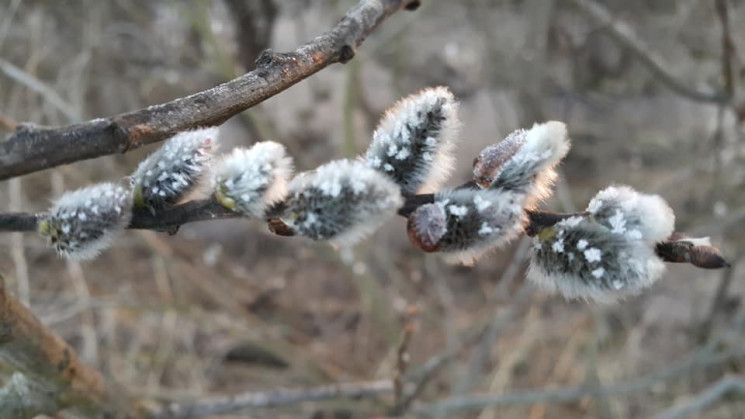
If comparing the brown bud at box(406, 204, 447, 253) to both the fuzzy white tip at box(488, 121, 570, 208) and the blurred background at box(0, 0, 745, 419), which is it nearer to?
the fuzzy white tip at box(488, 121, 570, 208)

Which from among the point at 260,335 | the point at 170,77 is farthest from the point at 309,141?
the point at 260,335

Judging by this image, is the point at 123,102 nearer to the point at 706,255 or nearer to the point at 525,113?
the point at 525,113

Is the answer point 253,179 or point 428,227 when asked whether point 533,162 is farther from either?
point 253,179

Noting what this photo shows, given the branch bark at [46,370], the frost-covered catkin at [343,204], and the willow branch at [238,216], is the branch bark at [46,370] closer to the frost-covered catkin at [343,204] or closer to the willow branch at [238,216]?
the willow branch at [238,216]

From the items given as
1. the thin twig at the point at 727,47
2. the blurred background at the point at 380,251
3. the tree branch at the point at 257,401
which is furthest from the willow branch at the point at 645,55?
the tree branch at the point at 257,401

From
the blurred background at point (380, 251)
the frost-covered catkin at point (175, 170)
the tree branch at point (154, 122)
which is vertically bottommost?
the blurred background at point (380, 251)

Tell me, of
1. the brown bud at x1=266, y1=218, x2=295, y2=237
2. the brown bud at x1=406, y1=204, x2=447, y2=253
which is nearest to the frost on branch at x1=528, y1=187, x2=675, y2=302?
the brown bud at x1=406, y1=204, x2=447, y2=253

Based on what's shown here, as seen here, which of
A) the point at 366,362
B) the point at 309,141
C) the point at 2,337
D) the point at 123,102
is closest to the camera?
the point at 2,337
